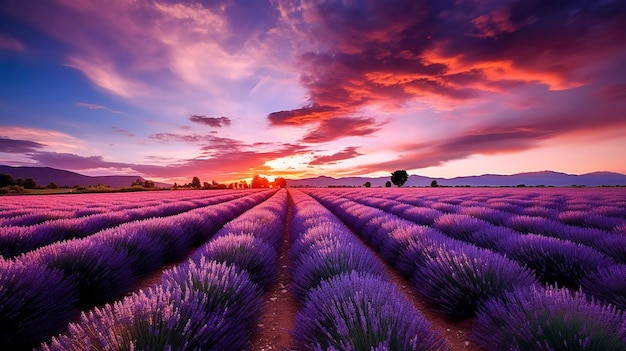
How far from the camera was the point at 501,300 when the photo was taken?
2225 mm

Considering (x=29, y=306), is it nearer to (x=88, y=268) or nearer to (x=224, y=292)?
(x=88, y=268)

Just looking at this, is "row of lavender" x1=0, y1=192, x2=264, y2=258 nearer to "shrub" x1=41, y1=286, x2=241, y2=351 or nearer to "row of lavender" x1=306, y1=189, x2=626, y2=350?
"shrub" x1=41, y1=286, x2=241, y2=351

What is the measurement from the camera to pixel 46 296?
94.7 inches

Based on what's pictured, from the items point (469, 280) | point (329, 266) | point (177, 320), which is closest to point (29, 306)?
point (177, 320)

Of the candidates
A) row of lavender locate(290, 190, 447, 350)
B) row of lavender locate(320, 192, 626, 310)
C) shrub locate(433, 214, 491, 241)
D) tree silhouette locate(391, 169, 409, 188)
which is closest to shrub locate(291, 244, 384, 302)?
row of lavender locate(290, 190, 447, 350)

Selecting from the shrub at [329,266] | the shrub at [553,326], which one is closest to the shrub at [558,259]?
the shrub at [553,326]

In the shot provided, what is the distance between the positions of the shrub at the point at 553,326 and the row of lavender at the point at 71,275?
3205 mm

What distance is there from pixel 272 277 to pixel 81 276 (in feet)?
6.73

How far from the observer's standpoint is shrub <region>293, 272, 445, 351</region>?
1.50 m

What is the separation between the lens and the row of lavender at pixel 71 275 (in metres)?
2.17

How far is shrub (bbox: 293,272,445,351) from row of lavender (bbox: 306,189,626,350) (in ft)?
1.79

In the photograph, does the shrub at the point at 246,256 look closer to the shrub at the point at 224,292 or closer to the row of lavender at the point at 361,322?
the shrub at the point at 224,292

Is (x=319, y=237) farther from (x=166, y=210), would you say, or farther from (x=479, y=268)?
(x=166, y=210)

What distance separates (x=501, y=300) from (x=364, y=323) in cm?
135
